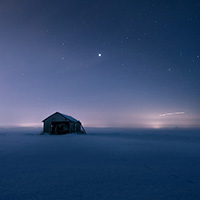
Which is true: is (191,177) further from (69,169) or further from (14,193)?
(14,193)

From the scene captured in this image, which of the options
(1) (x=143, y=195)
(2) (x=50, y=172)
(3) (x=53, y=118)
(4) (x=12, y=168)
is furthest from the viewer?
(3) (x=53, y=118)

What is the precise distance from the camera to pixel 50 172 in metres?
4.61

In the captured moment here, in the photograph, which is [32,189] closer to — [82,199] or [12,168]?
[82,199]

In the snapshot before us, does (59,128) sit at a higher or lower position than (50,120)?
lower

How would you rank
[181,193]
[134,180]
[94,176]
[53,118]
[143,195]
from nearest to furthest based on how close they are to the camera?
[143,195]
[181,193]
[134,180]
[94,176]
[53,118]

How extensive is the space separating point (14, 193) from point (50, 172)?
1.65m

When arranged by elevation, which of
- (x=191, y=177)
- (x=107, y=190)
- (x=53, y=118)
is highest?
(x=53, y=118)

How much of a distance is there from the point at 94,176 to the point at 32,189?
6.35ft

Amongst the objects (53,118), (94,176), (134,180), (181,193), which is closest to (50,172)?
(94,176)

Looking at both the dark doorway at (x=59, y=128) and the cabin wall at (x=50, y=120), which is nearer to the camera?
the cabin wall at (x=50, y=120)

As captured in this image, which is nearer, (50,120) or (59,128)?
(50,120)

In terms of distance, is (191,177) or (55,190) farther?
(191,177)

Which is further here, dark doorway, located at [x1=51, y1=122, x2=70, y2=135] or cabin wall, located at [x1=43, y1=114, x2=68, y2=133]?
dark doorway, located at [x1=51, y1=122, x2=70, y2=135]

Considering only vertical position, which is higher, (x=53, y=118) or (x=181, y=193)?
(x=53, y=118)
